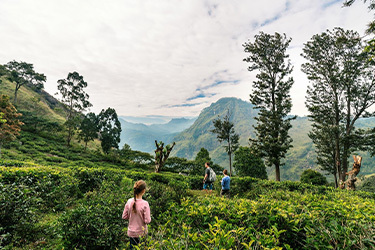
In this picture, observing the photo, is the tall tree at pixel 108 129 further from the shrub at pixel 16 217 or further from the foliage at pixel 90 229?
the foliage at pixel 90 229

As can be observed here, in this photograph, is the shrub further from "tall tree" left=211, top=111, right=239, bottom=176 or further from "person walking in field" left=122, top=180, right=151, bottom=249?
"tall tree" left=211, top=111, right=239, bottom=176

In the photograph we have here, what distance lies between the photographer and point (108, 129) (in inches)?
1572

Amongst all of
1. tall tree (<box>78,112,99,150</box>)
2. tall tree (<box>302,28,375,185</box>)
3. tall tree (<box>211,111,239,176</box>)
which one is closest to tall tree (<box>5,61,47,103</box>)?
tall tree (<box>78,112,99,150</box>)

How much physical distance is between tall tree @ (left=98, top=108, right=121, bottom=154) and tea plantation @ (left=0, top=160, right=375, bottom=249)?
1238 inches

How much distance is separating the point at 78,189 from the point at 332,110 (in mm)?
22355

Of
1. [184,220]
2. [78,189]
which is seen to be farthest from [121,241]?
[78,189]

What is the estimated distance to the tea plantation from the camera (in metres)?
2.30

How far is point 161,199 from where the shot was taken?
600cm

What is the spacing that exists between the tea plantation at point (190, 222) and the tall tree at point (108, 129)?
31.4 metres

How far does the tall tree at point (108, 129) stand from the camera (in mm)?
37125

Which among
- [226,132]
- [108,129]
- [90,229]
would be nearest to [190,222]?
[90,229]

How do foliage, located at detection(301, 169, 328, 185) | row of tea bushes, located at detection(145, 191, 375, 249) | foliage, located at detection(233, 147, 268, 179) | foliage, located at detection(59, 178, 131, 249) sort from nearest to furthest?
row of tea bushes, located at detection(145, 191, 375, 249), foliage, located at detection(59, 178, 131, 249), foliage, located at detection(301, 169, 328, 185), foliage, located at detection(233, 147, 268, 179)

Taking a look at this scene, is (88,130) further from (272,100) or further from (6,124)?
(272,100)

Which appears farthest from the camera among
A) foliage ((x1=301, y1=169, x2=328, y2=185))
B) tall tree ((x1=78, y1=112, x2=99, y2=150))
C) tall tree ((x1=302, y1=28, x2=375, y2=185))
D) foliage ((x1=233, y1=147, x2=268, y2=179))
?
tall tree ((x1=78, y1=112, x2=99, y2=150))
